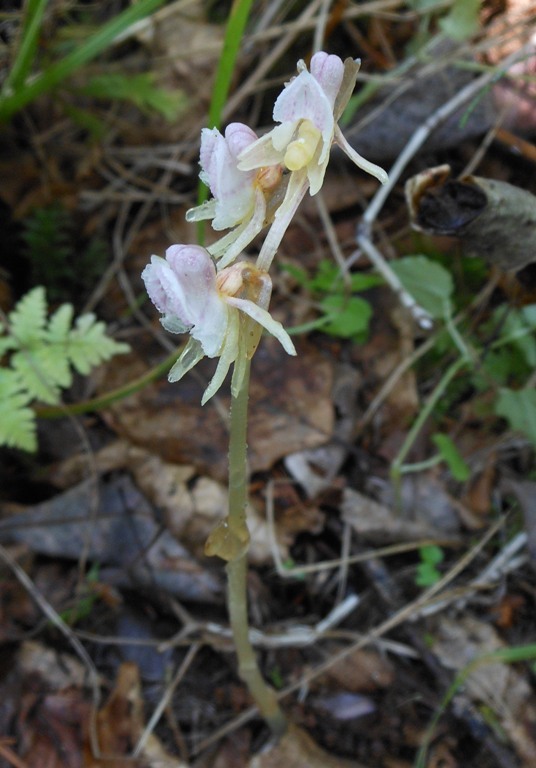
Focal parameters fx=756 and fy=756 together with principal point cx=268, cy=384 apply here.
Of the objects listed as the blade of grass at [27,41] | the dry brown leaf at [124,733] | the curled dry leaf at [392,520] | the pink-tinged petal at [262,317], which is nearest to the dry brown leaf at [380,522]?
the curled dry leaf at [392,520]

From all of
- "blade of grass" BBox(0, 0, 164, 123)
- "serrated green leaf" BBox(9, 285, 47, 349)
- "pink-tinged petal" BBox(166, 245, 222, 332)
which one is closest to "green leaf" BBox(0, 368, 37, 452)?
"serrated green leaf" BBox(9, 285, 47, 349)

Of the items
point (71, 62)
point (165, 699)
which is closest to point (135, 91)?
point (71, 62)

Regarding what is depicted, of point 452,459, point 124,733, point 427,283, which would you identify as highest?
point 427,283

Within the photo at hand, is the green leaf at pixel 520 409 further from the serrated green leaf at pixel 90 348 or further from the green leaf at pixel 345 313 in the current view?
the serrated green leaf at pixel 90 348

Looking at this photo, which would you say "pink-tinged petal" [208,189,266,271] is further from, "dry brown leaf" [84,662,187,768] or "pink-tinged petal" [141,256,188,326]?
"dry brown leaf" [84,662,187,768]

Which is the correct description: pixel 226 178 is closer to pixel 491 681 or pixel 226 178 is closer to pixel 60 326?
pixel 60 326

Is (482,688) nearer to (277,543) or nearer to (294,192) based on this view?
(277,543)
